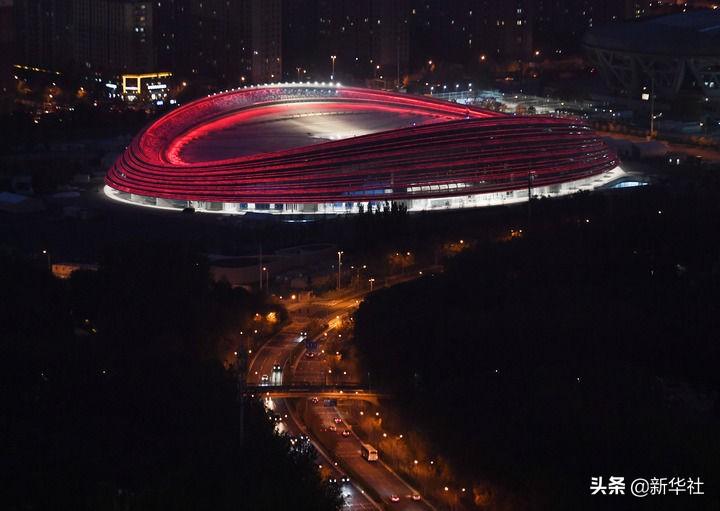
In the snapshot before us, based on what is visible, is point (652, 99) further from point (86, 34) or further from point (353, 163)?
point (86, 34)

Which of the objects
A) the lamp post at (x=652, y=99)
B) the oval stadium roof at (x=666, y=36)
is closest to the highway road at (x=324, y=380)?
the lamp post at (x=652, y=99)

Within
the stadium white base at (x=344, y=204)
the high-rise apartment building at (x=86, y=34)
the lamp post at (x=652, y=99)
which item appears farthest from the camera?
the high-rise apartment building at (x=86, y=34)

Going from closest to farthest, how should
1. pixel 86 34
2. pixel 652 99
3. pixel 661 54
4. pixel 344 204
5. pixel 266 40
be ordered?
pixel 344 204, pixel 652 99, pixel 661 54, pixel 266 40, pixel 86 34

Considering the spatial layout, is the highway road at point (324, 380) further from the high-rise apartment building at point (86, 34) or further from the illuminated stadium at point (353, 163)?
the high-rise apartment building at point (86, 34)

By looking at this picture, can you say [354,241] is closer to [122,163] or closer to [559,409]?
[122,163]

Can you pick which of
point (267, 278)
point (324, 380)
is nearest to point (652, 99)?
point (267, 278)

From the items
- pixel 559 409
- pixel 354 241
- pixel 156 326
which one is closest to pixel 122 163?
pixel 354 241

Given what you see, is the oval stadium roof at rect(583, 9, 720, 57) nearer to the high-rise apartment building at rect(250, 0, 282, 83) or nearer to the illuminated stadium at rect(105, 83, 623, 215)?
the illuminated stadium at rect(105, 83, 623, 215)
